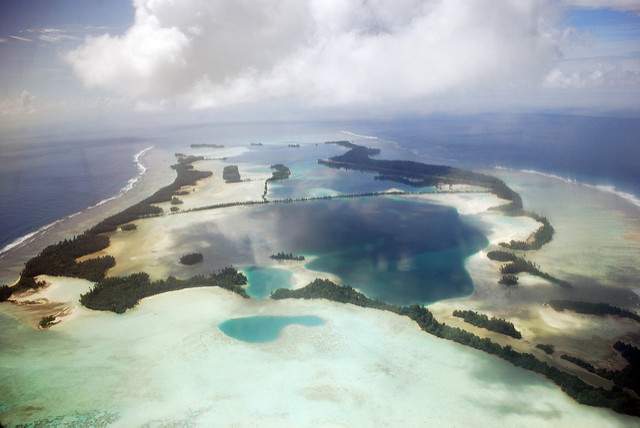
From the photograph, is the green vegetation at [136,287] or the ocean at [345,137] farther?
the ocean at [345,137]

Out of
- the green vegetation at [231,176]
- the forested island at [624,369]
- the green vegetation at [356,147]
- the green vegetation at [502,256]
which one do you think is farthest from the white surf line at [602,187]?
the green vegetation at [231,176]

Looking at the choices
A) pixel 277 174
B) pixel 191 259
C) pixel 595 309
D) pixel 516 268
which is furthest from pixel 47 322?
pixel 277 174

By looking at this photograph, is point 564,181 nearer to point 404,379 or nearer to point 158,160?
point 404,379

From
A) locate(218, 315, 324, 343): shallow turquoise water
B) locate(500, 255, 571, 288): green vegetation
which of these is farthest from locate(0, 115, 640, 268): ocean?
locate(218, 315, 324, 343): shallow turquoise water

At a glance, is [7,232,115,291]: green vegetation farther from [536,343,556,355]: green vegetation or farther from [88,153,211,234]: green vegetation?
[536,343,556,355]: green vegetation

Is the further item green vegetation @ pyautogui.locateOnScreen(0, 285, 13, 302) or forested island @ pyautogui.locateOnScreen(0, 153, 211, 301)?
forested island @ pyautogui.locateOnScreen(0, 153, 211, 301)

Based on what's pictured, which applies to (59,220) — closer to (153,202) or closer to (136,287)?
(153,202)

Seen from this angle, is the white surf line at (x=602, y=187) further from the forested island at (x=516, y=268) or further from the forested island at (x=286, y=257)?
the forested island at (x=286, y=257)
